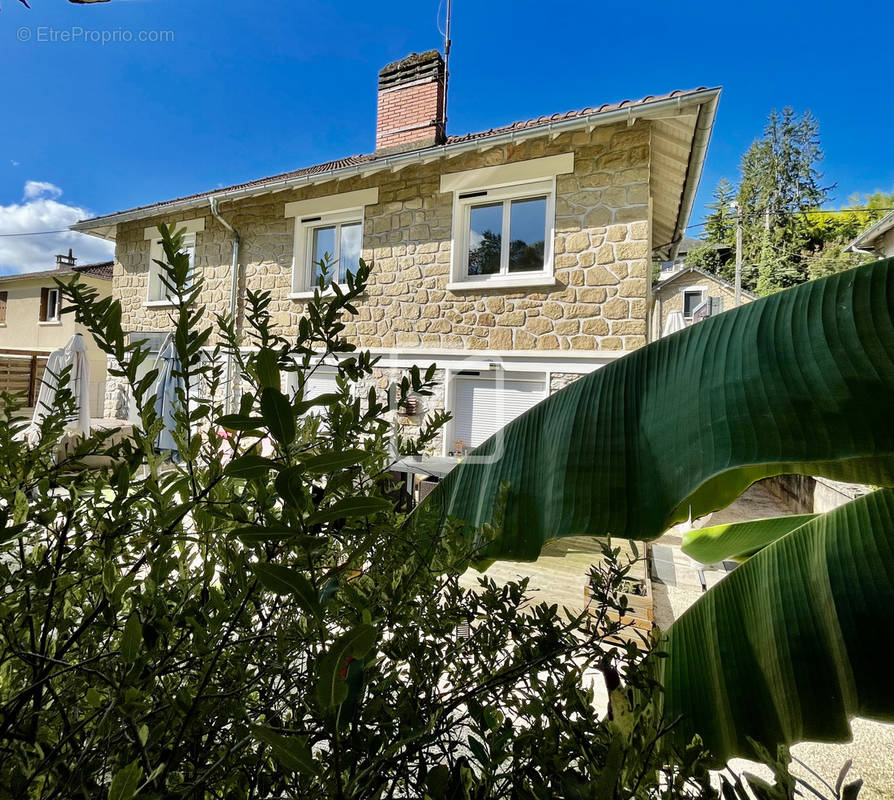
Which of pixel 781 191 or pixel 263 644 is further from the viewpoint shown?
pixel 781 191

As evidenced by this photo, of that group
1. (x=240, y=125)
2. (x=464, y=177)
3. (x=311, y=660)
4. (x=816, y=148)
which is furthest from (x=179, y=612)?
(x=816, y=148)

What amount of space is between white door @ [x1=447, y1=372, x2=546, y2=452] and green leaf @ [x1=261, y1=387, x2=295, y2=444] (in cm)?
590

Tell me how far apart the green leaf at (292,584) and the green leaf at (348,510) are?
1.6 inches

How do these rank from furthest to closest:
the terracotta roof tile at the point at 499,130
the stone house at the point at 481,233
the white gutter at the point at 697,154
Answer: the stone house at the point at 481,233 < the terracotta roof tile at the point at 499,130 < the white gutter at the point at 697,154

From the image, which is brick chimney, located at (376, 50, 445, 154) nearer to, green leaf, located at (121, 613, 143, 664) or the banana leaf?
the banana leaf

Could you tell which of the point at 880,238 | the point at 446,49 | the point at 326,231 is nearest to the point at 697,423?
the point at 326,231

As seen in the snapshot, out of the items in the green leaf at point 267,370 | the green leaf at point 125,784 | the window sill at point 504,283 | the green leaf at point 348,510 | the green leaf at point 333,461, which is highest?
the window sill at point 504,283

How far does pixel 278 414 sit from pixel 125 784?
0.30 meters

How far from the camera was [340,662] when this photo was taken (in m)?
0.35

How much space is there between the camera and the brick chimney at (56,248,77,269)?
19.7 m

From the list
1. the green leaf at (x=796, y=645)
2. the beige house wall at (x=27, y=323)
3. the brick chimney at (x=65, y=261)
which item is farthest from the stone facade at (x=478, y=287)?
the brick chimney at (x=65, y=261)

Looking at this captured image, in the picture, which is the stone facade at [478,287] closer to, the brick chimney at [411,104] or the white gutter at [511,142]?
the white gutter at [511,142]

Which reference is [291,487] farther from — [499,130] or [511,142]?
[499,130]

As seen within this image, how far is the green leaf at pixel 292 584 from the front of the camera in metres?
0.36
